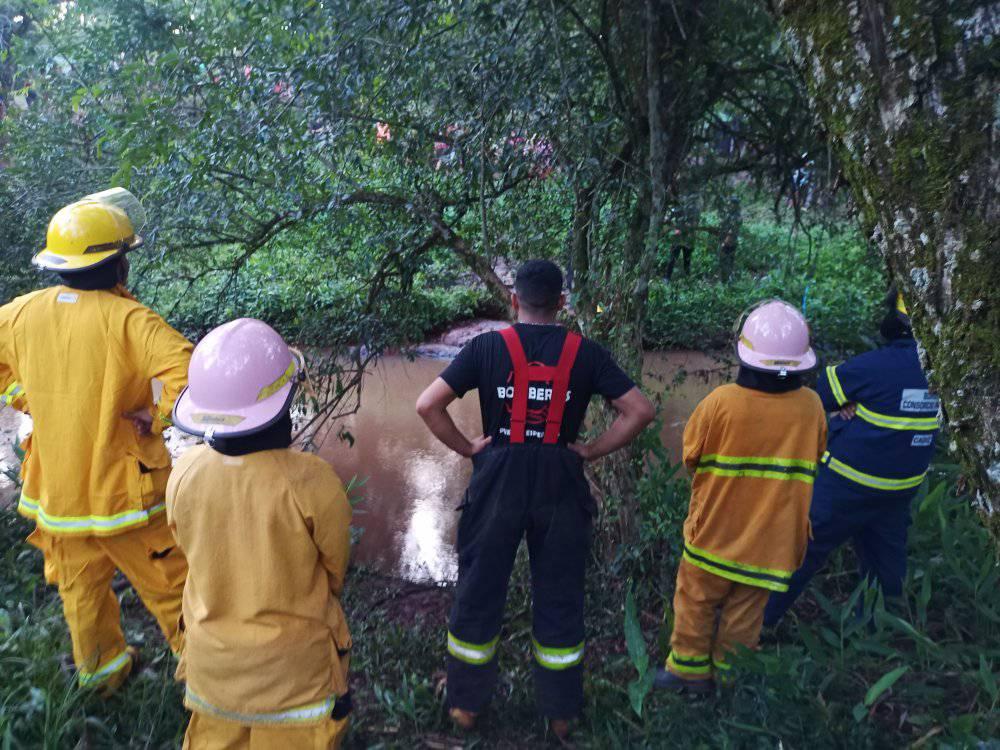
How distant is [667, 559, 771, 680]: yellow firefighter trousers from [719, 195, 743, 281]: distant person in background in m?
1.83

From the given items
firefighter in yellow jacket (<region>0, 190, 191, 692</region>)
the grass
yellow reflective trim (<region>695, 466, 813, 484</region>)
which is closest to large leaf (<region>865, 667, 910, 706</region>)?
the grass

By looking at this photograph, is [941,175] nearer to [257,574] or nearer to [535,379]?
[535,379]

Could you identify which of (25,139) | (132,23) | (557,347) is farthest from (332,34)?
(25,139)

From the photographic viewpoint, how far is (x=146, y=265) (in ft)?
11.9

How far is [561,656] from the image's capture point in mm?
2723

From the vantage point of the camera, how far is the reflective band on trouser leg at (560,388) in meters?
2.57

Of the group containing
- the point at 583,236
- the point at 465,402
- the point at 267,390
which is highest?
the point at 583,236

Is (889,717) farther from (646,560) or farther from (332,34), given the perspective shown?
(332,34)

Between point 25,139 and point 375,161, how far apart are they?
2.43m

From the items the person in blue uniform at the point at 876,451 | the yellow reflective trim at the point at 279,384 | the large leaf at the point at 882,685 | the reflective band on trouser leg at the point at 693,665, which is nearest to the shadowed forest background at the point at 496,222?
the large leaf at the point at 882,685

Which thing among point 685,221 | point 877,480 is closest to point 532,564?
point 877,480

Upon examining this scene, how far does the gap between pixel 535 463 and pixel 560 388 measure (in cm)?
28

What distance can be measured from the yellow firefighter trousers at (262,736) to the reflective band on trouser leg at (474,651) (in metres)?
0.69

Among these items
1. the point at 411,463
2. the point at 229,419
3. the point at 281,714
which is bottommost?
the point at 411,463
